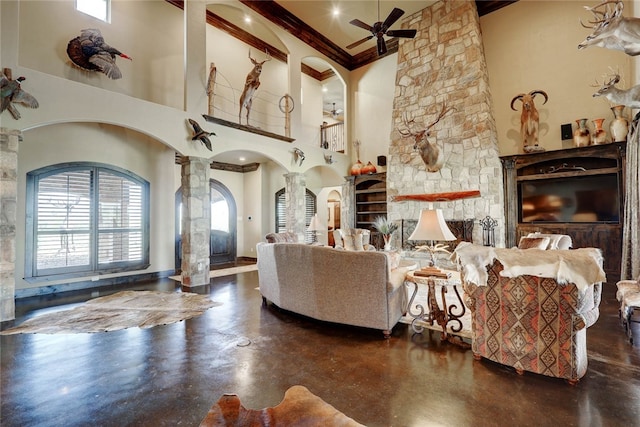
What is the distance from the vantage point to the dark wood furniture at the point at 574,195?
5.13 meters

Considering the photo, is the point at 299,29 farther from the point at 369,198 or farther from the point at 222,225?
the point at 222,225

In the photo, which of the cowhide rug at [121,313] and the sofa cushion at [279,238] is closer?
the cowhide rug at [121,313]

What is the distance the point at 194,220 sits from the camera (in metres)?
5.35

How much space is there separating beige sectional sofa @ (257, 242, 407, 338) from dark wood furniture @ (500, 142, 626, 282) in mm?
4404

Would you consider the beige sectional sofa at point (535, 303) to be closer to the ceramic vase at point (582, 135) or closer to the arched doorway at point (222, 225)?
the ceramic vase at point (582, 135)

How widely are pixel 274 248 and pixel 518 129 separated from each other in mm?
6125

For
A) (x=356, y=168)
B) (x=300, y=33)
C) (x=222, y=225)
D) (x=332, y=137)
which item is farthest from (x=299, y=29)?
(x=222, y=225)

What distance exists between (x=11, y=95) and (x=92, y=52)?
2.15 metres

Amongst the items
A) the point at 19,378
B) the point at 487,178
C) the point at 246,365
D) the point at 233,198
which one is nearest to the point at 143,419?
the point at 246,365

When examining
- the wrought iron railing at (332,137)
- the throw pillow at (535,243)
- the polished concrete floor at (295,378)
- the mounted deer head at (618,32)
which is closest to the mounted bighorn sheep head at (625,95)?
the mounted deer head at (618,32)

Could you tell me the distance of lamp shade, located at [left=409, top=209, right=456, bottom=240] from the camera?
274cm

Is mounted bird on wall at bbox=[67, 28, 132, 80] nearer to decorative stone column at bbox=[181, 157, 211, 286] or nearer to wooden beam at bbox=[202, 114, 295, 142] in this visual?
wooden beam at bbox=[202, 114, 295, 142]

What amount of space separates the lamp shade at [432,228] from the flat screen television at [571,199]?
15.2 ft

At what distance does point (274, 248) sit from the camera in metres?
A: 3.66
